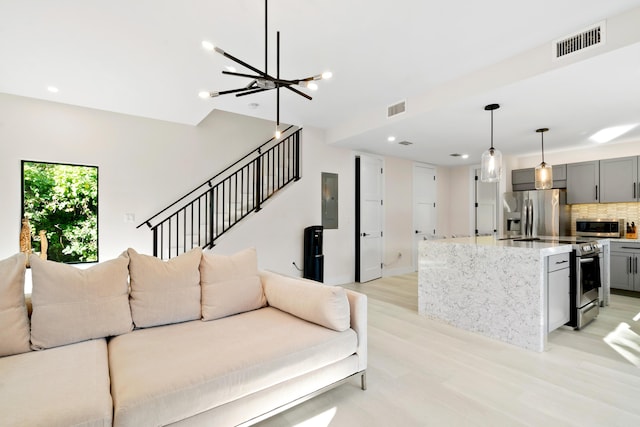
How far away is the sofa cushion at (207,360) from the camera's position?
145 cm

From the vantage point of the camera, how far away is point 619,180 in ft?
17.6

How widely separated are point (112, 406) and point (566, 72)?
4007 millimetres

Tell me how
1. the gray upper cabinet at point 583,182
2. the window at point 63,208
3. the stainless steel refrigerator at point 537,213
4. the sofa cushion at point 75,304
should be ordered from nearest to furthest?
the sofa cushion at point 75,304, the window at point 63,208, the gray upper cabinet at point 583,182, the stainless steel refrigerator at point 537,213

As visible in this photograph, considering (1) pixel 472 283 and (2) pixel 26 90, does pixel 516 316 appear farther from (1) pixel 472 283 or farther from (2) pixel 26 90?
(2) pixel 26 90

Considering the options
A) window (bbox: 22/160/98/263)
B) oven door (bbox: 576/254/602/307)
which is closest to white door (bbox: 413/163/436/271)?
oven door (bbox: 576/254/602/307)

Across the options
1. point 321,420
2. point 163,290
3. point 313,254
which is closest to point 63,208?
point 163,290

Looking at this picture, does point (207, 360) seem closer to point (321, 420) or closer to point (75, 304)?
point (321, 420)

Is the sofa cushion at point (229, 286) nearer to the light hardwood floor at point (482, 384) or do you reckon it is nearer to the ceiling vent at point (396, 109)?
the light hardwood floor at point (482, 384)

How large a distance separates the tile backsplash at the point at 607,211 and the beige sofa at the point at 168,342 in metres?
5.99

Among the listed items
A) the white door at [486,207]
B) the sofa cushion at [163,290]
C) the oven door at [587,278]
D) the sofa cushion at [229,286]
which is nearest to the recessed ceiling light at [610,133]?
the white door at [486,207]

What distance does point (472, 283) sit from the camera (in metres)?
3.45

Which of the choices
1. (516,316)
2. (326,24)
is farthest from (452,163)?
(326,24)

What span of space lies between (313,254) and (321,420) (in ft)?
10.4

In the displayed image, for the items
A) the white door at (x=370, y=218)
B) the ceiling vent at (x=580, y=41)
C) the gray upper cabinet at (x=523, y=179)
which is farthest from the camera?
the gray upper cabinet at (x=523, y=179)
